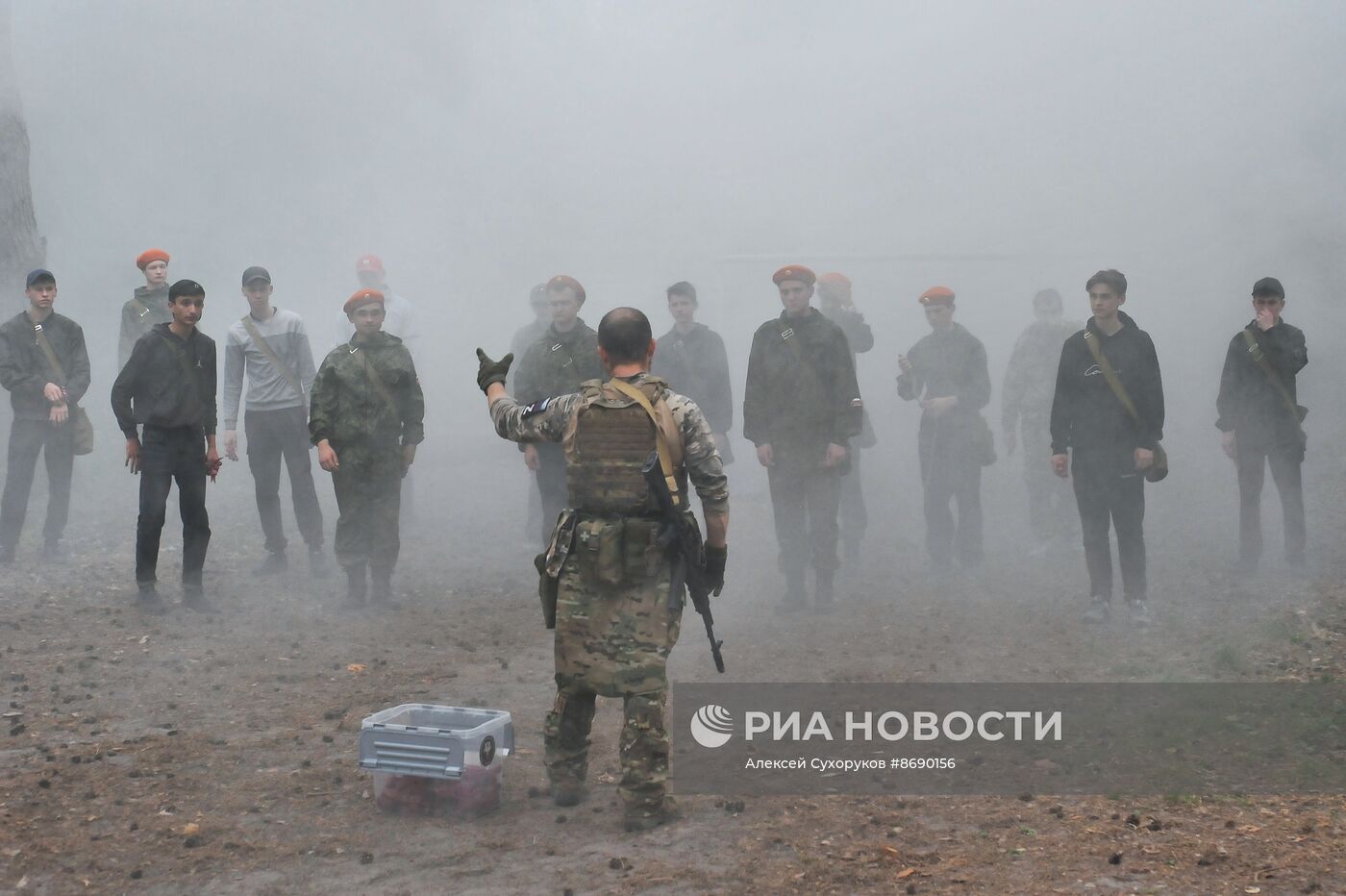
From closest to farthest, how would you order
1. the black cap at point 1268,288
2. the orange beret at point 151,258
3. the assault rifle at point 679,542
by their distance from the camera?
the assault rifle at point 679,542 < the black cap at point 1268,288 < the orange beret at point 151,258

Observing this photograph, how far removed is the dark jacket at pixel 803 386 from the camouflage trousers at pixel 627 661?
3268 millimetres

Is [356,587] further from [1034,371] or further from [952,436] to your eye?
[1034,371]

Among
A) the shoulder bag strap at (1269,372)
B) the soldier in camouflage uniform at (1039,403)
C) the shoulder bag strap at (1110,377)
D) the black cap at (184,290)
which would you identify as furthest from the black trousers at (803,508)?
the black cap at (184,290)

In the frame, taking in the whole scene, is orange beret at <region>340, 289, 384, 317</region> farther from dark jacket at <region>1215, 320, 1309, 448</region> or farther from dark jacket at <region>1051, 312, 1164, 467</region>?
dark jacket at <region>1215, 320, 1309, 448</region>

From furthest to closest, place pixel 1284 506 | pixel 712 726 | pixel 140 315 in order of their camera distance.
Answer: pixel 140 315 → pixel 1284 506 → pixel 712 726

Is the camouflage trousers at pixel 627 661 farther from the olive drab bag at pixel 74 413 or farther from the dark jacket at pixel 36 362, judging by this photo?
the olive drab bag at pixel 74 413

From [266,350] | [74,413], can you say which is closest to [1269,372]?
[266,350]

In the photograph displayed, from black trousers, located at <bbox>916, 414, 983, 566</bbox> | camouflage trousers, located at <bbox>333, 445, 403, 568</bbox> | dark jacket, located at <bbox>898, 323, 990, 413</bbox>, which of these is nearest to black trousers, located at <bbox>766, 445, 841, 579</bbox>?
black trousers, located at <bbox>916, 414, 983, 566</bbox>

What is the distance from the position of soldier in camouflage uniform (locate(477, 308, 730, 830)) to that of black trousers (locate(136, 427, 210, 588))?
129 inches

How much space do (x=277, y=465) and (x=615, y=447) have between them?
449 centimetres

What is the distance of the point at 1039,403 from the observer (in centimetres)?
873

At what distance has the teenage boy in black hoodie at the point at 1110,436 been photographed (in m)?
6.38

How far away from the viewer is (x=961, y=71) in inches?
505

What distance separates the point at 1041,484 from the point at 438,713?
18.9ft
